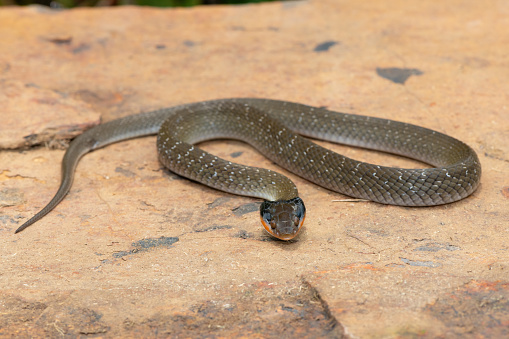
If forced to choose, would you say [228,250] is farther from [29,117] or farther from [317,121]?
[29,117]

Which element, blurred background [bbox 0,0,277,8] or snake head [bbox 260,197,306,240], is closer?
snake head [bbox 260,197,306,240]

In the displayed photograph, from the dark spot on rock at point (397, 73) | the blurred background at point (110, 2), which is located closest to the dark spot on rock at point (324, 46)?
the dark spot on rock at point (397, 73)

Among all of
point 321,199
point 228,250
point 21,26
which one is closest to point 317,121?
point 321,199

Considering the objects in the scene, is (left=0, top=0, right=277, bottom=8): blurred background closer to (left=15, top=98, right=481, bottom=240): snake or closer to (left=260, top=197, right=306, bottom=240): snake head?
(left=15, top=98, right=481, bottom=240): snake

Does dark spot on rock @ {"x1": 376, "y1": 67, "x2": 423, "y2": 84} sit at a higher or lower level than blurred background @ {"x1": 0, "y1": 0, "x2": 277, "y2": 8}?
lower

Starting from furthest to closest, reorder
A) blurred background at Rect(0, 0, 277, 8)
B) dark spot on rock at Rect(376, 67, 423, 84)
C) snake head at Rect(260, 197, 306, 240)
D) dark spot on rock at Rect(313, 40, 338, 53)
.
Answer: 1. blurred background at Rect(0, 0, 277, 8)
2. dark spot on rock at Rect(313, 40, 338, 53)
3. dark spot on rock at Rect(376, 67, 423, 84)
4. snake head at Rect(260, 197, 306, 240)

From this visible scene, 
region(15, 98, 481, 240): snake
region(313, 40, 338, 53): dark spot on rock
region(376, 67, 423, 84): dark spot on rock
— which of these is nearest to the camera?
region(15, 98, 481, 240): snake

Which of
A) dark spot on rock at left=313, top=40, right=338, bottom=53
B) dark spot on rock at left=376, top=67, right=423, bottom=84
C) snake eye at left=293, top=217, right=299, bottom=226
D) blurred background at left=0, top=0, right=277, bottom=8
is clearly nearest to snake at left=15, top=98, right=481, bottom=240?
snake eye at left=293, top=217, right=299, bottom=226
